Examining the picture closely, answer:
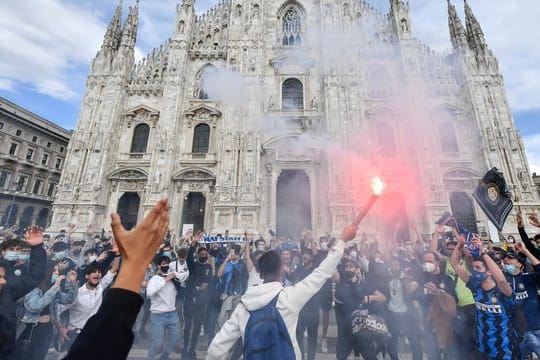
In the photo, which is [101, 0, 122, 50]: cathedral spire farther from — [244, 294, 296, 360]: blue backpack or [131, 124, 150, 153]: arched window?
[244, 294, 296, 360]: blue backpack

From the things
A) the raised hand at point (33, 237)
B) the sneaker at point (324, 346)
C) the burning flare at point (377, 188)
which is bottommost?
the sneaker at point (324, 346)

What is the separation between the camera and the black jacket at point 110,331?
2.78ft

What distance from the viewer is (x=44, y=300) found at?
136 inches

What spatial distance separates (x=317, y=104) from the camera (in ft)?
56.1

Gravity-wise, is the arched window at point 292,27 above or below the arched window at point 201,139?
above

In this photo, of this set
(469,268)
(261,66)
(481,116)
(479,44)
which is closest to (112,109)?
(261,66)

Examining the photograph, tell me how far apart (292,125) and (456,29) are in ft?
43.6

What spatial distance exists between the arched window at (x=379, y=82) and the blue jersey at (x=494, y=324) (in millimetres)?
15965

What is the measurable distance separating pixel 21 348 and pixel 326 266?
4.24 metres

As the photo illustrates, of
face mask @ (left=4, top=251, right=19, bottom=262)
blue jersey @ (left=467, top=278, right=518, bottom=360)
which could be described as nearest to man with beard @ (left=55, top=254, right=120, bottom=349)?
face mask @ (left=4, top=251, right=19, bottom=262)

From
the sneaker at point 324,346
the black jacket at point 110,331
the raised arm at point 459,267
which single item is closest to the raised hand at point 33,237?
the black jacket at point 110,331

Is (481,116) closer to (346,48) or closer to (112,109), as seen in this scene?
(346,48)

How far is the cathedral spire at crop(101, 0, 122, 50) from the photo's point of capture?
18.2 meters

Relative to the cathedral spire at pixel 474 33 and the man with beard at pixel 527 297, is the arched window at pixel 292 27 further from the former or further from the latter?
the man with beard at pixel 527 297
